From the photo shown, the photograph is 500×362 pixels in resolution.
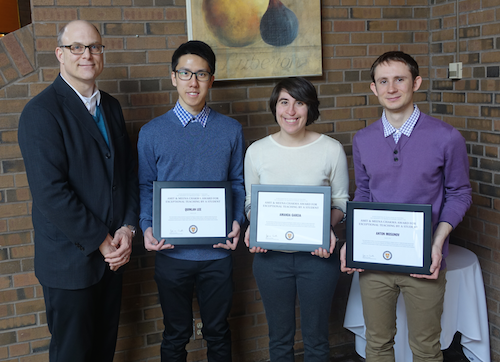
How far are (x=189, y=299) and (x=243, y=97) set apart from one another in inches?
51.9

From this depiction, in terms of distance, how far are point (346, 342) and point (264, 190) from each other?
5.79 ft

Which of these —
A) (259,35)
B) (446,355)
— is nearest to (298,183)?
(259,35)

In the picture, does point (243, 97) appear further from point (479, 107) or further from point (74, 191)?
point (479, 107)

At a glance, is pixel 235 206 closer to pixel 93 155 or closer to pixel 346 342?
pixel 93 155

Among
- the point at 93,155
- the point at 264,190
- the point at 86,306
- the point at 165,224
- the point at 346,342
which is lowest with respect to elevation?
the point at 346,342

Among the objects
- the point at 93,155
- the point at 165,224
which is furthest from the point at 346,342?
the point at 93,155

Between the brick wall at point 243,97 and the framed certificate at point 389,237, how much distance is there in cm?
109

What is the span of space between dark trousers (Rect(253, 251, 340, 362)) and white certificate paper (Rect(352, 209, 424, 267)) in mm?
213

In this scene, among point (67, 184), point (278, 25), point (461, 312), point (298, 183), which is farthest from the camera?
point (278, 25)

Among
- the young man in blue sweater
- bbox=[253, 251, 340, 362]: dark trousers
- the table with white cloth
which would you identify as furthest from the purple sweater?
the young man in blue sweater

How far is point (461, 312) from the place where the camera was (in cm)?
286

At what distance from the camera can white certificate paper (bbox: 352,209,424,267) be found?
2113mm

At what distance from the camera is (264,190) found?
2.24m

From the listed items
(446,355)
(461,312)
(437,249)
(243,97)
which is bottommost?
(446,355)
